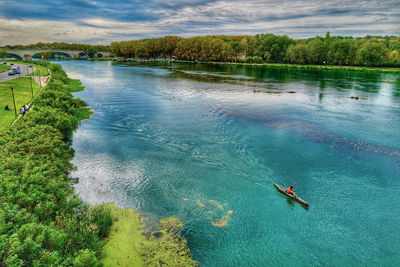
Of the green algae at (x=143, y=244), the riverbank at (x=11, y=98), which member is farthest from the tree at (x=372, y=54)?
the green algae at (x=143, y=244)

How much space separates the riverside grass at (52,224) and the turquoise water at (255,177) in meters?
2.17

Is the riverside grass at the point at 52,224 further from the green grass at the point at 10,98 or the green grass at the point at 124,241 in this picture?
the green grass at the point at 10,98

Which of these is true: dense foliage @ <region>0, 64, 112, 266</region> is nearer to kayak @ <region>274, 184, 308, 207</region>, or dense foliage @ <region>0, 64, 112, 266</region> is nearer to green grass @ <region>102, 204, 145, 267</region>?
green grass @ <region>102, 204, 145, 267</region>

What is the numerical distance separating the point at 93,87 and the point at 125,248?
69278 millimetres

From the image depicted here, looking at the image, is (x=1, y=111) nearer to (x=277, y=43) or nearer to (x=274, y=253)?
(x=274, y=253)

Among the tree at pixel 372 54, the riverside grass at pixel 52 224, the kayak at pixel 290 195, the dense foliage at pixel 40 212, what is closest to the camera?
the dense foliage at pixel 40 212

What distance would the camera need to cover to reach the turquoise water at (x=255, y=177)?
1786 cm

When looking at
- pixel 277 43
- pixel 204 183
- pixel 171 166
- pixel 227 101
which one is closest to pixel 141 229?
pixel 204 183

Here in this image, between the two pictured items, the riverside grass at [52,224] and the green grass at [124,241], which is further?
the green grass at [124,241]

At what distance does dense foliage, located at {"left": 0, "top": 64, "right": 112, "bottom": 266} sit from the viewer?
10.5m

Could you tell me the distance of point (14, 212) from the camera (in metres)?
12.4

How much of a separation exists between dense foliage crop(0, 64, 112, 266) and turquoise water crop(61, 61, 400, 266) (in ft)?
13.8

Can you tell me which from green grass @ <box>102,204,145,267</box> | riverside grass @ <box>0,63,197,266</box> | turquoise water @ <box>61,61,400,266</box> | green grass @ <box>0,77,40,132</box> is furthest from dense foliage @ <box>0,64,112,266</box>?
green grass @ <box>0,77,40,132</box>

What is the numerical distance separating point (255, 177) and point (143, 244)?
13.4 metres
